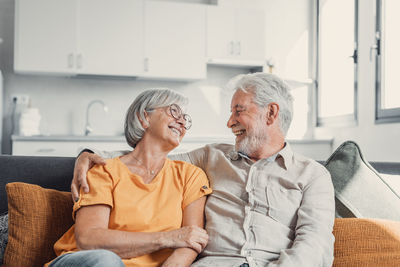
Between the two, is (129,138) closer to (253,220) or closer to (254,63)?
(253,220)

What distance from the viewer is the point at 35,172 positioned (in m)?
1.82

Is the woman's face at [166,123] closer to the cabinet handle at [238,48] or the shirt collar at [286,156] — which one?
the shirt collar at [286,156]

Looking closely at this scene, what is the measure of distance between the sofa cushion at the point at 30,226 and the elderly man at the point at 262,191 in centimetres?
19

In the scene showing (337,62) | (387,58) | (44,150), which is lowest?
(44,150)

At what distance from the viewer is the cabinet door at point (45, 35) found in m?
3.99

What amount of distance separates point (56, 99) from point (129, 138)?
293 cm

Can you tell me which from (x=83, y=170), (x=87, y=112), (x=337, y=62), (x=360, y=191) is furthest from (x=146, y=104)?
(x=337, y=62)

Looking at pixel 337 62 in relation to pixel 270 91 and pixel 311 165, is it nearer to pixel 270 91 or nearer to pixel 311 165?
pixel 270 91

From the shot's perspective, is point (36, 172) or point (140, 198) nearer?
point (140, 198)

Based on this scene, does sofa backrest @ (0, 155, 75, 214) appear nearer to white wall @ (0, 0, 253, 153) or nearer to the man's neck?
the man's neck

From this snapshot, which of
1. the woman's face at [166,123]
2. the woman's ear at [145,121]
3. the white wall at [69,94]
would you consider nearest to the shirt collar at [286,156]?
the woman's face at [166,123]

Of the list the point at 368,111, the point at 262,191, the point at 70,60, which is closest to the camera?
the point at 262,191

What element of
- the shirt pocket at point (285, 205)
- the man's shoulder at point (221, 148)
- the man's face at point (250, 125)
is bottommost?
the shirt pocket at point (285, 205)

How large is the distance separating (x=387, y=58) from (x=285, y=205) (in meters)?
2.70
